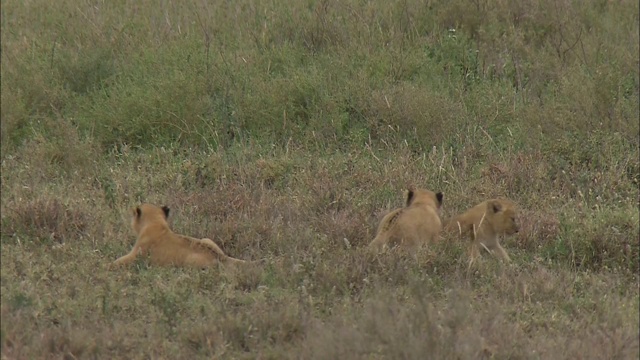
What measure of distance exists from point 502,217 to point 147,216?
2.62m

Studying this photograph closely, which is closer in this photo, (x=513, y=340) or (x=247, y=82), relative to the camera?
(x=513, y=340)

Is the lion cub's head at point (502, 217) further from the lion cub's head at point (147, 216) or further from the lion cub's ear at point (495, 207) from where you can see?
the lion cub's head at point (147, 216)

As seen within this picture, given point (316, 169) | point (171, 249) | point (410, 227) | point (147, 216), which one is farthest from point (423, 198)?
point (147, 216)

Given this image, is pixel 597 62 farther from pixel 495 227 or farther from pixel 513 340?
pixel 513 340

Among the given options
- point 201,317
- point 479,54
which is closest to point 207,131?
point 479,54

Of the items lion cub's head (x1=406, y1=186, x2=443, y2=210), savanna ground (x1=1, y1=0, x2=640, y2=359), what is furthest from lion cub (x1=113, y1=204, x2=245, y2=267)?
lion cub's head (x1=406, y1=186, x2=443, y2=210)

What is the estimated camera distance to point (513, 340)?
655 centimetres

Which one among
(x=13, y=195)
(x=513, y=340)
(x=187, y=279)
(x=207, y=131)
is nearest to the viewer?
(x=513, y=340)

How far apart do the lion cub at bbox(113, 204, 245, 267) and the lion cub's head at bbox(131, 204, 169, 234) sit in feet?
0.09

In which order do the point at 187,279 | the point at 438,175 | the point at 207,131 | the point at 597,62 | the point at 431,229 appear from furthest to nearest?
the point at 597,62 < the point at 207,131 < the point at 438,175 < the point at 431,229 < the point at 187,279

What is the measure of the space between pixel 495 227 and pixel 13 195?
377cm

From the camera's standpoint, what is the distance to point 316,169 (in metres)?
9.72

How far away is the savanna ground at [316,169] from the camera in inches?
261

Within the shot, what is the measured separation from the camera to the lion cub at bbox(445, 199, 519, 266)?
832 cm
